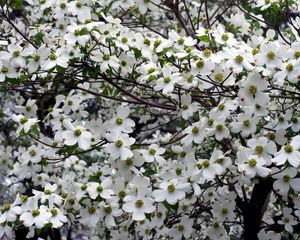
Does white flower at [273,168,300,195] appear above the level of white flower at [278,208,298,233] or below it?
below

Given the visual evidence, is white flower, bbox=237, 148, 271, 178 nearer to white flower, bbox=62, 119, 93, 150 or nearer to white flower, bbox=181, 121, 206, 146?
white flower, bbox=181, 121, 206, 146

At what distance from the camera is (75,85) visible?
227 centimetres

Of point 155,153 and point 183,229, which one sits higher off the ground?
point 155,153

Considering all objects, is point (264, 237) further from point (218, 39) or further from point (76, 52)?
point (76, 52)

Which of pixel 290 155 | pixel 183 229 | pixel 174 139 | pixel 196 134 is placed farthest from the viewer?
pixel 174 139

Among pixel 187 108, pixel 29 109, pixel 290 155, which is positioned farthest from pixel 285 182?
pixel 29 109

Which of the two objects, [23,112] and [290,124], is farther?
[23,112]

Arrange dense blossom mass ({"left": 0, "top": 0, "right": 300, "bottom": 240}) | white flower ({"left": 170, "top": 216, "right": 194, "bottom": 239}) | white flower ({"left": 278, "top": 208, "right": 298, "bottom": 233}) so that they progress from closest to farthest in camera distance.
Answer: dense blossom mass ({"left": 0, "top": 0, "right": 300, "bottom": 240}) < white flower ({"left": 170, "top": 216, "right": 194, "bottom": 239}) < white flower ({"left": 278, "top": 208, "right": 298, "bottom": 233})

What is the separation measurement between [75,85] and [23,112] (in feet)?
0.89

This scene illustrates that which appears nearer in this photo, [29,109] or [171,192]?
[171,192]

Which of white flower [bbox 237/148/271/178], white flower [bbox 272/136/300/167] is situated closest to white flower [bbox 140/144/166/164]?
white flower [bbox 237/148/271/178]

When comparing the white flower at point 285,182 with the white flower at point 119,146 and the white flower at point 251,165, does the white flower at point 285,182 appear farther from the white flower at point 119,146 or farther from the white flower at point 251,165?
the white flower at point 119,146

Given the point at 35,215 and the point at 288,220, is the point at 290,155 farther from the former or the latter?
the point at 35,215

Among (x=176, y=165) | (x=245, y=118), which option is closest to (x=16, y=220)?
(x=176, y=165)
